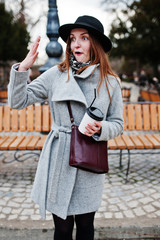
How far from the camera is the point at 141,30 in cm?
2369

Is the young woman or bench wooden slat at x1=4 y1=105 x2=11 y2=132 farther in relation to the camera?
bench wooden slat at x1=4 y1=105 x2=11 y2=132

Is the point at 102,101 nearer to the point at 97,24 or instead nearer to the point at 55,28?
the point at 97,24

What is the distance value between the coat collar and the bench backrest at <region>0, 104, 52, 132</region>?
281 centimetres

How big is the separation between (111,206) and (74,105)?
189cm

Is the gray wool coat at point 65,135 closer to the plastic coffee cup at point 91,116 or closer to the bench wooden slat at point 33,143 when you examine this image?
the plastic coffee cup at point 91,116

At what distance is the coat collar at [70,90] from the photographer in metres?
1.52

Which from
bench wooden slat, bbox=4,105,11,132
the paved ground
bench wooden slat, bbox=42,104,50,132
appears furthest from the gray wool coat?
bench wooden slat, bbox=4,105,11,132

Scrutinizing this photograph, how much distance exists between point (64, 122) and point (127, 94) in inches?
371

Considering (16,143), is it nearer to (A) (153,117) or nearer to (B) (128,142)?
(B) (128,142)

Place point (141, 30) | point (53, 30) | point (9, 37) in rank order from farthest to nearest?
1. point (141, 30)
2. point (9, 37)
3. point (53, 30)

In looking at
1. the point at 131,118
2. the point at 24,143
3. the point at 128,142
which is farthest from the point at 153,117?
the point at 24,143

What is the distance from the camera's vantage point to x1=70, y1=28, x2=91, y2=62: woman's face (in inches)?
63.9

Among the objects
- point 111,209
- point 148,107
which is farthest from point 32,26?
point 111,209

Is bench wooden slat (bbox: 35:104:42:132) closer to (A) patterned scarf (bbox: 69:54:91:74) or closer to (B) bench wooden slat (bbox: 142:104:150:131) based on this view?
(B) bench wooden slat (bbox: 142:104:150:131)
